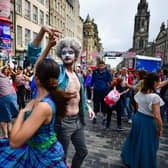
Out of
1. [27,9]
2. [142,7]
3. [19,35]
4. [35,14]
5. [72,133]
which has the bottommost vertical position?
[72,133]

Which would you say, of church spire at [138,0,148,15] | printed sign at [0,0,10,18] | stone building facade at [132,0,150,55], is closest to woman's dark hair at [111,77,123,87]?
printed sign at [0,0,10,18]

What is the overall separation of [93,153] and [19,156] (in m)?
2.29

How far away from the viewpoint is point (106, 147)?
11.6 feet

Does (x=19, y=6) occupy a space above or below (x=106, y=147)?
above

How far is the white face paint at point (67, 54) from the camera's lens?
2.17 metres

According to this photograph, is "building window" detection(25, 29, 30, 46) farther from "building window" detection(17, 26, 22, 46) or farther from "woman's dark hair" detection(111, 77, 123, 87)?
"woman's dark hair" detection(111, 77, 123, 87)

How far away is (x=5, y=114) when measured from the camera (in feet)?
12.0

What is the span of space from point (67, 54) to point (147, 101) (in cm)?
142

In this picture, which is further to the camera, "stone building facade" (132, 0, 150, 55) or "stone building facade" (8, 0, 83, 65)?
"stone building facade" (132, 0, 150, 55)

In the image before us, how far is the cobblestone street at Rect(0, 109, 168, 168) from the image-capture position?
2.93 metres

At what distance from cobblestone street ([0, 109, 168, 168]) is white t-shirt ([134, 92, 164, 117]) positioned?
115 cm

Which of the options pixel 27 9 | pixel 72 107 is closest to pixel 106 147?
pixel 72 107

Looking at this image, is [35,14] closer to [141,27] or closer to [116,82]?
[116,82]

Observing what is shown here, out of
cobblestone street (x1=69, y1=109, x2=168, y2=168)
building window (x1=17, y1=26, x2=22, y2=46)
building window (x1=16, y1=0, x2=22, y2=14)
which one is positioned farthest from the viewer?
building window (x1=17, y1=26, x2=22, y2=46)
